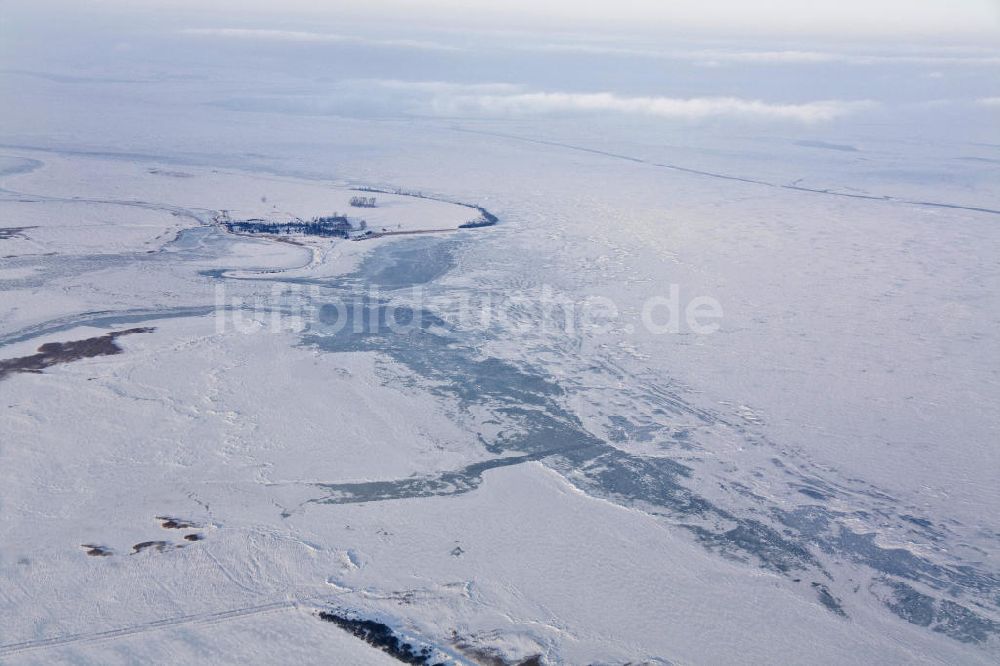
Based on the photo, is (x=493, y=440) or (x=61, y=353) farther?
(x=61, y=353)

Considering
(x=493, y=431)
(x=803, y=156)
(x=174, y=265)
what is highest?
(x=803, y=156)

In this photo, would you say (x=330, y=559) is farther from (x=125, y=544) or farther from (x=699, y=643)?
(x=699, y=643)

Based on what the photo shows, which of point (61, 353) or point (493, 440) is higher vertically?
point (61, 353)

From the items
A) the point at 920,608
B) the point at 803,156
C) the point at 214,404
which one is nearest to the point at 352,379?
the point at 214,404

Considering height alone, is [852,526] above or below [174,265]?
below

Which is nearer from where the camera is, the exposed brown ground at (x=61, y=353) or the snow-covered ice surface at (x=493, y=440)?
the snow-covered ice surface at (x=493, y=440)

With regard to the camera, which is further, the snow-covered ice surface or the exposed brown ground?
the exposed brown ground

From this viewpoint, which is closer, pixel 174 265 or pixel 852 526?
pixel 852 526

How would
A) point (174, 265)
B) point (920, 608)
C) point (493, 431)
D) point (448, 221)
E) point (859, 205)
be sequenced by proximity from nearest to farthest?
1. point (920, 608)
2. point (493, 431)
3. point (174, 265)
4. point (448, 221)
5. point (859, 205)
